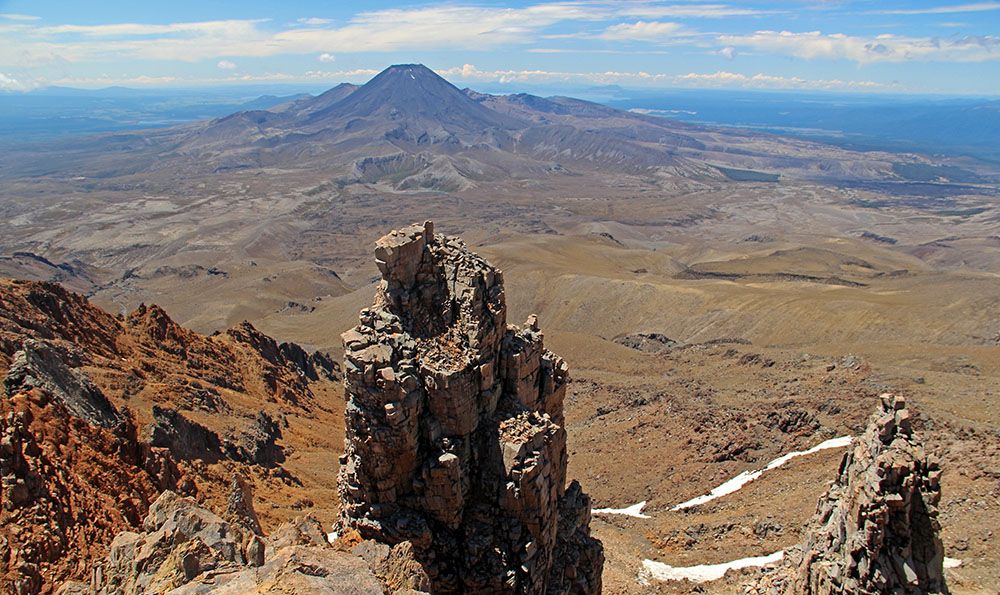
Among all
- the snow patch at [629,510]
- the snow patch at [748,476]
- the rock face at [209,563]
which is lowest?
the snow patch at [629,510]

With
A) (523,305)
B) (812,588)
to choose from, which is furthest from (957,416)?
(523,305)

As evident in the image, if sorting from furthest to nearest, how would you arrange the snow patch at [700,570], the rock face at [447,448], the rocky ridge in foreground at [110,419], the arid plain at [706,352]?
the arid plain at [706,352] → the snow patch at [700,570] → the rock face at [447,448] → the rocky ridge in foreground at [110,419]

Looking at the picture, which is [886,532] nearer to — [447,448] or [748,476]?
[447,448]

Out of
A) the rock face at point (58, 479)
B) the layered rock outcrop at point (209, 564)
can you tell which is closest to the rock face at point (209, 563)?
the layered rock outcrop at point (209, 564)

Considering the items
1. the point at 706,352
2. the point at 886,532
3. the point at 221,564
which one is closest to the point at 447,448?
the point at 221,564

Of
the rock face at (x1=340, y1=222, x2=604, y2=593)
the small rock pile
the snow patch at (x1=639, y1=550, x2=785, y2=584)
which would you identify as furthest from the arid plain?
the small rock pile

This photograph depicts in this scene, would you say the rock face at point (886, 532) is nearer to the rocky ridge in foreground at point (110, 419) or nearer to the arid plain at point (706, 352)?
the arid plain at point (706, 352)

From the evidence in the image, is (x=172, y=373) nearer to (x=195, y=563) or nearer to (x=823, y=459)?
(x=195, y=563)
